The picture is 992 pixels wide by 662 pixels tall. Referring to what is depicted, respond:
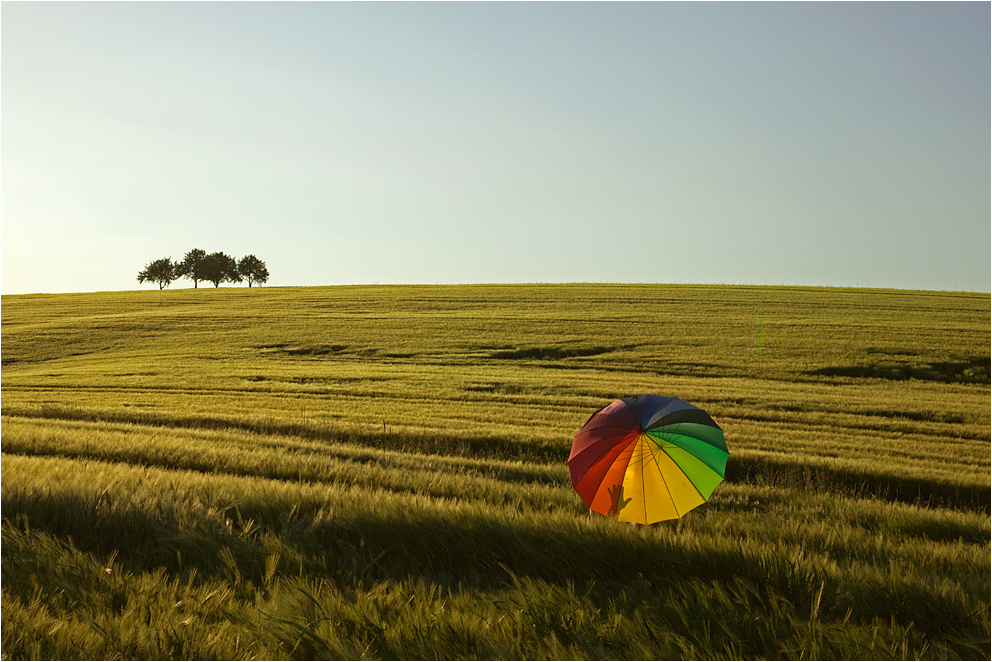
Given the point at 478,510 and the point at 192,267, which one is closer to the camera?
the point at 478,510

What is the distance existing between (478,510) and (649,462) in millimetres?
2258

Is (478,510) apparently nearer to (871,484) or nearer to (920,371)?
(871,484)

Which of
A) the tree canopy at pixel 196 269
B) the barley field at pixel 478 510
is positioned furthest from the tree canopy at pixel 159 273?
the barley field at pixel 478 510

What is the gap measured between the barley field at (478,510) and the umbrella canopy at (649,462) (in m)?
0.43

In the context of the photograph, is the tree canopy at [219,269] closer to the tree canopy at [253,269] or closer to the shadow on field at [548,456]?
the tree canopy at [253,269]

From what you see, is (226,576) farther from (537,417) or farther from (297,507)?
(537,417)

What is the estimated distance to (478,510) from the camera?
473cm

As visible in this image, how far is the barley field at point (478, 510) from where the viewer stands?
274 cm

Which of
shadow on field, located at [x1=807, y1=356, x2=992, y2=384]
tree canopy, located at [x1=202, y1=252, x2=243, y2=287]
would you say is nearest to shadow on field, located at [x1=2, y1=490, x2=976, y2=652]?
shadow on field, located at [x1=807, y1=356, x2=992, y2=384]

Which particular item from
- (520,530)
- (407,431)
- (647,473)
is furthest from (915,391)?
(520,530)

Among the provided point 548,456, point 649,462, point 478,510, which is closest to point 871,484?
point 548,456

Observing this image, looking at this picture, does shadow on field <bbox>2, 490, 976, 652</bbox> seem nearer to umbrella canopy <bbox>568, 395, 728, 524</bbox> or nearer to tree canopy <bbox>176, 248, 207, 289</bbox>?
umbrella canopy <bbox>568, 395, 728, 524</bbox>

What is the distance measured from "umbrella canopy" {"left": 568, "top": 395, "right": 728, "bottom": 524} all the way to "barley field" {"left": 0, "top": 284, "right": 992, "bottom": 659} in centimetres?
43

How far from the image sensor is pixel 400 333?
36.2m
